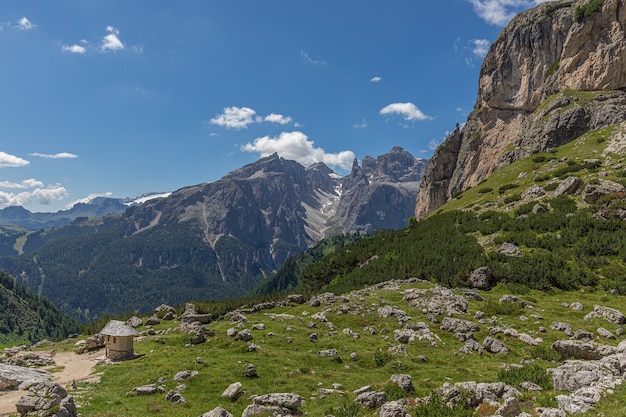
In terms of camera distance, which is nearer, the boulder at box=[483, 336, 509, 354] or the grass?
the grass

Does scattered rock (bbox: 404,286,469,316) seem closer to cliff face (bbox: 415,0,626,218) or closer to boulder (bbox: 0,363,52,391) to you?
boulder (bbox: 0,363,52,391)

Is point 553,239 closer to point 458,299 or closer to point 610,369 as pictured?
point 458,299

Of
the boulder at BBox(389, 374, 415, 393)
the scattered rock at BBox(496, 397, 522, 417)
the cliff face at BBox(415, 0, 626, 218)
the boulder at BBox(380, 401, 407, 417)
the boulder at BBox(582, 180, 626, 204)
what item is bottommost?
the boulder at BBox(389, 374, 415, 393)

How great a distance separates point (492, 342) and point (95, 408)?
31.1 meters

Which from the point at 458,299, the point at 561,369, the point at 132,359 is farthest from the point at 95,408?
the point at 458,299

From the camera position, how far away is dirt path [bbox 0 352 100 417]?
21744 millimetres

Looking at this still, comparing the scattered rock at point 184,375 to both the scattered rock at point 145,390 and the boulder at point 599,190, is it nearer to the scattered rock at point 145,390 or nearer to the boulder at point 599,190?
the scattered rock at point 145,390

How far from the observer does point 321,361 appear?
29.4m

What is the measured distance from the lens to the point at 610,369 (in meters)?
17.3

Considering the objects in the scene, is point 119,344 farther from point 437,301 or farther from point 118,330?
point 437,301

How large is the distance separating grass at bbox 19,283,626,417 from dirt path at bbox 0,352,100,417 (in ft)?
5.86

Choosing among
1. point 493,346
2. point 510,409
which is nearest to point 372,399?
point 510,409

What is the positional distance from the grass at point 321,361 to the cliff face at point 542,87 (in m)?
80.4

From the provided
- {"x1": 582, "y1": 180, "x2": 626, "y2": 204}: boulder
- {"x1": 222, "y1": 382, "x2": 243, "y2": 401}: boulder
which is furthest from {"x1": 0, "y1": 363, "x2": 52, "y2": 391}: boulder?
{"x1": 582, "y1": 180, "x2": 626, "y2": 204}: boulder
